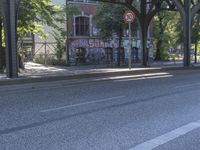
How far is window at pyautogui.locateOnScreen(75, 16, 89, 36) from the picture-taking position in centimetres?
5284

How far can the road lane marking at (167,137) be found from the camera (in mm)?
7168

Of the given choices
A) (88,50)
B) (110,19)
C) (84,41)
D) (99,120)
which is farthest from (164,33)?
(99,120)

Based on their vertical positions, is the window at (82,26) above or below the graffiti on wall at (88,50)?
above

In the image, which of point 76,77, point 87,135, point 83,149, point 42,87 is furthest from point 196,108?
point 76,77

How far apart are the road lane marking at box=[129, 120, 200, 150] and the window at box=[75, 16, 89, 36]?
44.1 m

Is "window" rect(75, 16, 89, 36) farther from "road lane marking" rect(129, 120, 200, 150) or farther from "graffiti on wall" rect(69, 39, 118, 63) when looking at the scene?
"road lane marking" rect(129, 120, 200, 150)

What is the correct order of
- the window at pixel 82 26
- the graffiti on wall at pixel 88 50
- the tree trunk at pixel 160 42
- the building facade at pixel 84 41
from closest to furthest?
the building facade at pixel 84 41
the graffiti on wall at pixel 88 50
the window at pixel 82 26
the tree trunk at pixel 160 42

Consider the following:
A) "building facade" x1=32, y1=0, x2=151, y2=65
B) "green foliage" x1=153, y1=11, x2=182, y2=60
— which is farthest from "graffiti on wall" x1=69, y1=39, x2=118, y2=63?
"green foliage" x1=153, y1=11, x2=182, y2=60

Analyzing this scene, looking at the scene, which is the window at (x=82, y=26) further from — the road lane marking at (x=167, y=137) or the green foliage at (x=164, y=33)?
the road lane marking at (x=167, y=137)

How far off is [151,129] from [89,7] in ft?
152

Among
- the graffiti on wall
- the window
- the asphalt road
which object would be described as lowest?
the asphalt road

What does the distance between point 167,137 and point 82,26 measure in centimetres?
4603

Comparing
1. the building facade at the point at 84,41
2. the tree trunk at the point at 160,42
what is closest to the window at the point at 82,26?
the building facade at the point at 84,41

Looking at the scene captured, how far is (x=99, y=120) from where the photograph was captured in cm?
952
